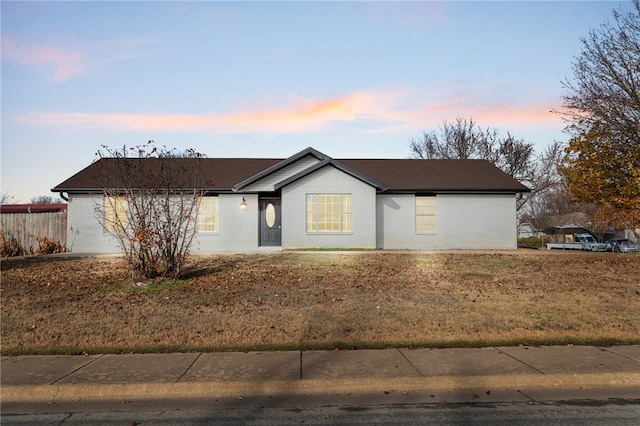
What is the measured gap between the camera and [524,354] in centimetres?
754

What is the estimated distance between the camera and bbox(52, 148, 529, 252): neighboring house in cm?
2153

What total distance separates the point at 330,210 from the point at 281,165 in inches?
114

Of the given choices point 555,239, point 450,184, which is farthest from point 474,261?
point 555,239

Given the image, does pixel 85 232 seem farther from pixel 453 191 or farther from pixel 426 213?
pixel 453 191

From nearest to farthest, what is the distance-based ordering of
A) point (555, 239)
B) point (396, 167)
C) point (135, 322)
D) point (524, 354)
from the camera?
Result: point (524, 354)
point (135, 322)
point (396, 167)
point (555, 239)

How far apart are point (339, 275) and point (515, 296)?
443cm

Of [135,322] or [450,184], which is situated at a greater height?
[450,184]

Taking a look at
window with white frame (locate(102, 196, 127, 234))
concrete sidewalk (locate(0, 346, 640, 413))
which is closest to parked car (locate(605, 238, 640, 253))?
concrete sidewalk (locate(0, 346, 640, 413))

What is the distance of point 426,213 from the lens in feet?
75.4

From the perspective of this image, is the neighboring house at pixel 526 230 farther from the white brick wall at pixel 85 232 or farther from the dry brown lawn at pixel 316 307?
the white brick wall at pixel 85 232

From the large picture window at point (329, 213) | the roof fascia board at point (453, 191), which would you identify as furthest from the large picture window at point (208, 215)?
the roof fascia board at point (453, 191)

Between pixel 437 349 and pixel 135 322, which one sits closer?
pixel 437 349

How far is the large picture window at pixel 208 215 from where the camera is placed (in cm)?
2250

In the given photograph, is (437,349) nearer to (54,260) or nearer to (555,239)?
(54,260)
